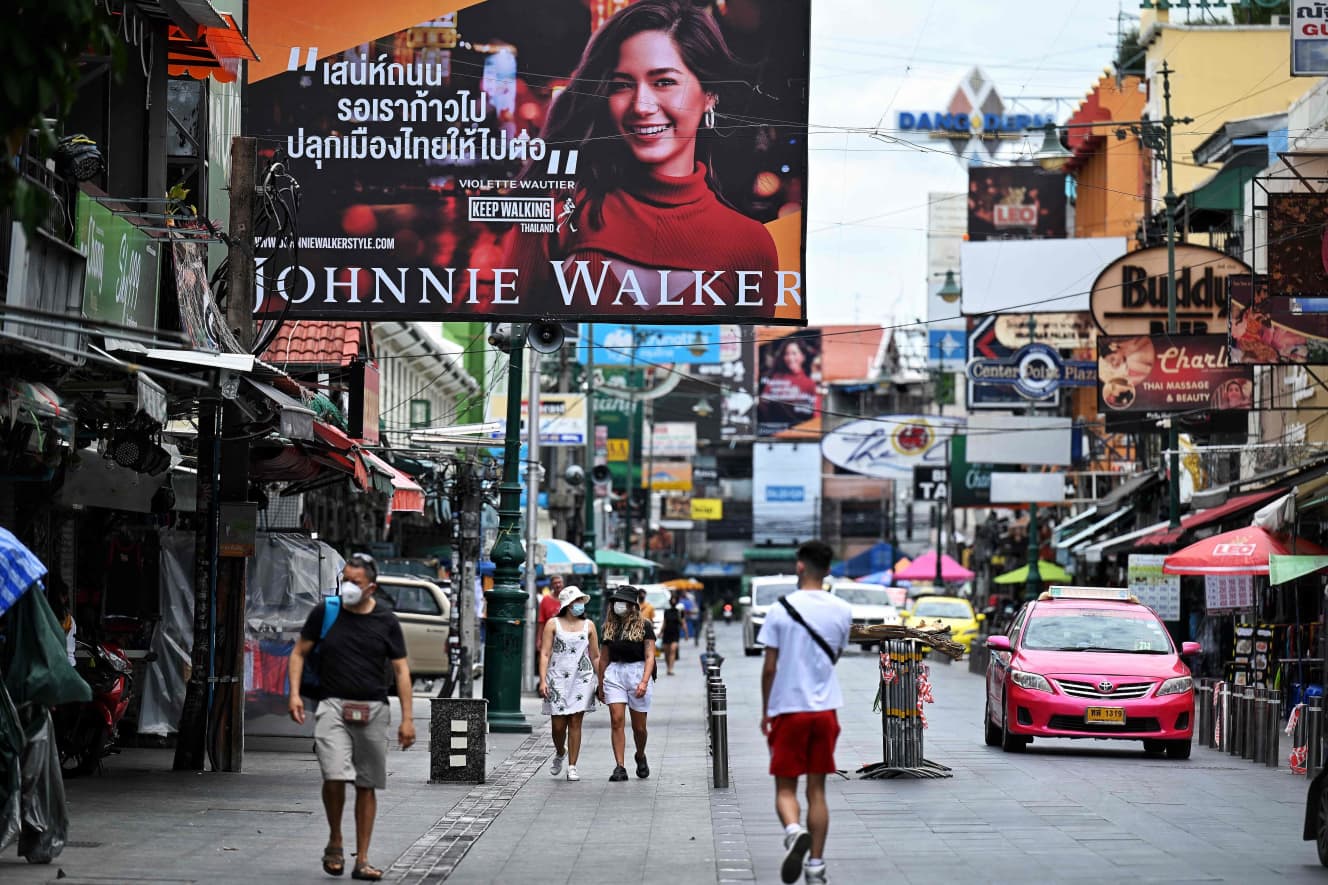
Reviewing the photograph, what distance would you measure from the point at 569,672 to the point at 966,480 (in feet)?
142

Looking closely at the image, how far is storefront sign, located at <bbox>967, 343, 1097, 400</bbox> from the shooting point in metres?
48.1

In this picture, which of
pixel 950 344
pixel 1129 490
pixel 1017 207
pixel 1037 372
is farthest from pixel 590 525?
pixel 950 344

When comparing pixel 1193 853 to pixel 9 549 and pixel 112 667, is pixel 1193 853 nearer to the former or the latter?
pixel 9 549

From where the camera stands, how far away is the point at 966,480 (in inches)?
2365

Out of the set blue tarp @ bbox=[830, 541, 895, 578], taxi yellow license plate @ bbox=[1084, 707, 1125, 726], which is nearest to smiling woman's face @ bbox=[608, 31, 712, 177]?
taxi yellow license plate @ bbox=[1084, 707, 1125, 726]

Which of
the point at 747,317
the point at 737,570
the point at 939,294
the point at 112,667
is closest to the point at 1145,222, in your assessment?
the point at 939,294

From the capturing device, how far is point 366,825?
1119 centimetres

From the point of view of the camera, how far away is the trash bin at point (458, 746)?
17.1 metres

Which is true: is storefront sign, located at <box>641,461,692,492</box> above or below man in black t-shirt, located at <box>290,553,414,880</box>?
above

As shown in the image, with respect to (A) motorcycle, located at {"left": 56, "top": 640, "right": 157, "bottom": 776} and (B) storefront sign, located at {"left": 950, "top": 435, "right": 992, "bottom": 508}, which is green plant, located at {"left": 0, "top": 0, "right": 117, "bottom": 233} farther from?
(B) storefront sign, located at {"left": 950, "top": 435, "right": 992, "bottom": 508}

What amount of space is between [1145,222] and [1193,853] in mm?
40077

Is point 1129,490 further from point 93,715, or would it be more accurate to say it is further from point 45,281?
point 45,281

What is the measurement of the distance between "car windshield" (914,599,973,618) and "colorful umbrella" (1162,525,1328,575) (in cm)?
2533

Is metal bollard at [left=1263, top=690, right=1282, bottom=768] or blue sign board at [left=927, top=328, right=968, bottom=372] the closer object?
metal bollard at [left=1263, top=690, right=1282, bottom=768]
